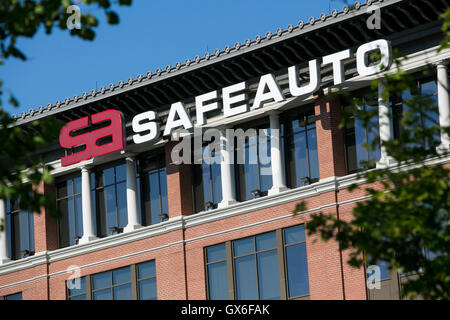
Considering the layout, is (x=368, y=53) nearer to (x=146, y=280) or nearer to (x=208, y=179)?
(x=208, y=179)

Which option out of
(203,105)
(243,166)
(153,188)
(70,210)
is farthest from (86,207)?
(243,166)

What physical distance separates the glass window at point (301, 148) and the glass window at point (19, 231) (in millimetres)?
13116

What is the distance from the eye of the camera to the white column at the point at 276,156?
130 feet

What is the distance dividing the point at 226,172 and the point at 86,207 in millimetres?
6893

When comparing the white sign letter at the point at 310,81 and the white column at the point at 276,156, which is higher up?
the white sign letter at the point at 310,81

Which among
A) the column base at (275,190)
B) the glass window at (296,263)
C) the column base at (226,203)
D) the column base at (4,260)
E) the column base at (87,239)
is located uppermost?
the column base at (275,190)

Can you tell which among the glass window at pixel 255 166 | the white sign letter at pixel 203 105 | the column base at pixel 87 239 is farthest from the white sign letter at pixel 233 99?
the column base at pixel 87 239

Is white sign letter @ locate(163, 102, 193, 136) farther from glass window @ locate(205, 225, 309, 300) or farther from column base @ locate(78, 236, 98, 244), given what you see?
column base @ locate(78, 236, 98, 244)

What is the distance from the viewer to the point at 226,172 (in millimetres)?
41062

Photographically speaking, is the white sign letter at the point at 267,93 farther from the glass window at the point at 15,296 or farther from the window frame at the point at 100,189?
the glass window at the point at 15,296

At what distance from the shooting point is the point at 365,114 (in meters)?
19.2

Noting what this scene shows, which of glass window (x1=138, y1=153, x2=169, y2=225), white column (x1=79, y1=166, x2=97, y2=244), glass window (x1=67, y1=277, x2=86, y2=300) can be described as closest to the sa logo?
white column (x1=79, y1=166, x2=97, y2=244)
